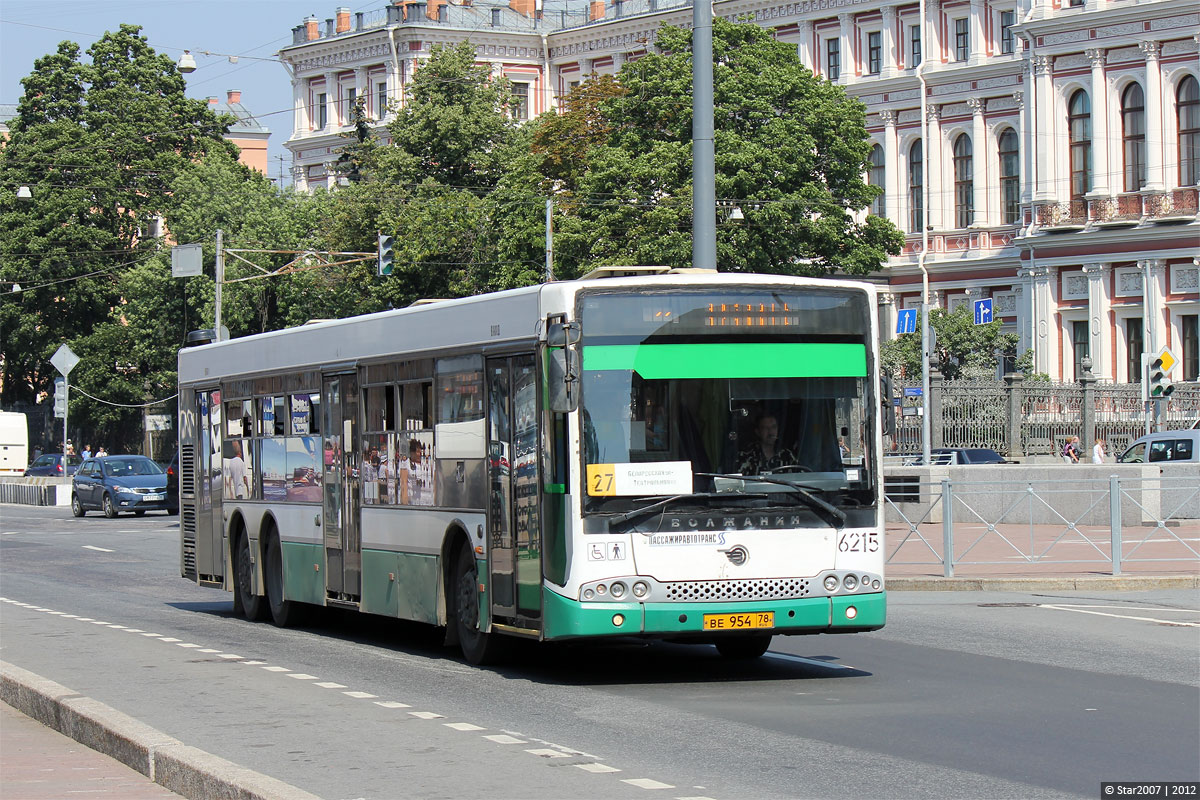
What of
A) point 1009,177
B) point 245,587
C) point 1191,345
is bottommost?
point 245,587

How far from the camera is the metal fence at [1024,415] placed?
45094 millimetres

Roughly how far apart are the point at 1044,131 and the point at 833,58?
44.2ft

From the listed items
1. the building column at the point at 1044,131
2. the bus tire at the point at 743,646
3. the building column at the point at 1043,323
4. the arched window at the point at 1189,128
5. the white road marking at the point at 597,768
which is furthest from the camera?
the building column at the point at 1043,323

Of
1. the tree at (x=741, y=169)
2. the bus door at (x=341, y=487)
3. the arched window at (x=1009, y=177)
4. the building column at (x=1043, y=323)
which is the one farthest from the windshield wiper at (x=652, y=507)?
the arched window at (x=1009, y=177)

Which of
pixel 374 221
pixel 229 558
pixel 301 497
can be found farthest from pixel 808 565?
pixel 374 221

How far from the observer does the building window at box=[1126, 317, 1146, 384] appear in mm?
65188

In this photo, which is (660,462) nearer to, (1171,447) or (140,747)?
(140,747)

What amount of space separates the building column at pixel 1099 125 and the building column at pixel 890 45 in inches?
450

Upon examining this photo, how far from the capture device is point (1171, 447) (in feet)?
120

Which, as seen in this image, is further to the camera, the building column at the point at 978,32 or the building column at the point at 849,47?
the building column at the point at 849,47

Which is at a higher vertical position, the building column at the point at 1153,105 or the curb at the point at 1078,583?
the building column at the point at 1153,105

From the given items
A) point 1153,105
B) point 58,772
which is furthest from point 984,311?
point 58,772

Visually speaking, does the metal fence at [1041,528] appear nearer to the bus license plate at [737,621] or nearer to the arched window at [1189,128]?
the bus license plate at [737,621]

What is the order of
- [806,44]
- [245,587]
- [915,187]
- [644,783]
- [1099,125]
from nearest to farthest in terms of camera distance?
[644,783] < [245,587] < [1099,125] < [915,187] < [806,44]
